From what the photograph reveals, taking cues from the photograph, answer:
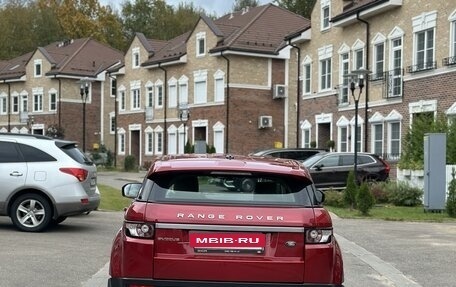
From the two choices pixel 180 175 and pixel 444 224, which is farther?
pixel 444 224

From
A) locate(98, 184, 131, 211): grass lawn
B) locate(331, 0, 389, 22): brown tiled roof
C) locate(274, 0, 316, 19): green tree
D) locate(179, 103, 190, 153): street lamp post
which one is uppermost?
locate(274, 0, 316, 19): green tree

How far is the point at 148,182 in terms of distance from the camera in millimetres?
5504

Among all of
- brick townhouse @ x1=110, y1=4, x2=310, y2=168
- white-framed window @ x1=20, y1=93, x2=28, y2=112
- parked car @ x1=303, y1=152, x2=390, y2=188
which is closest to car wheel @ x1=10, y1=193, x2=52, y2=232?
parked car @ x1=303, y1=152, x2=390, y2=188

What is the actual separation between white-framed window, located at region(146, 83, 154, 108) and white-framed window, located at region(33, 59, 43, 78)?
1538 cm

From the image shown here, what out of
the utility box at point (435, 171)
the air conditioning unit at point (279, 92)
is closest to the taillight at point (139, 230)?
the utility box at point (435, 171)

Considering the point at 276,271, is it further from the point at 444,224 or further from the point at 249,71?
the point at 249,71

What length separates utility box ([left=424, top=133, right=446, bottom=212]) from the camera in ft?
55.3

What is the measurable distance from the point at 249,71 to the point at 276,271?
125ft

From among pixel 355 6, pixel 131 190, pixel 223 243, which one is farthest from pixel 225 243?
pixel 355 6

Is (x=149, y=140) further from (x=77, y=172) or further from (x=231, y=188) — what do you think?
(x=231, y=188)

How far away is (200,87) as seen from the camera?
150ft

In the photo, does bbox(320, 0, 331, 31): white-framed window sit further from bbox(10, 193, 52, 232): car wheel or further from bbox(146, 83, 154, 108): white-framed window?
bbox(10, 193, 52, 232): car wheel

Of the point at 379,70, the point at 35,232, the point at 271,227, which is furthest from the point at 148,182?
the point at 379,70

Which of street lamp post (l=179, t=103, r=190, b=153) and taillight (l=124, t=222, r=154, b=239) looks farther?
street lamp post (l=179, t=103, r=190, b=153)
